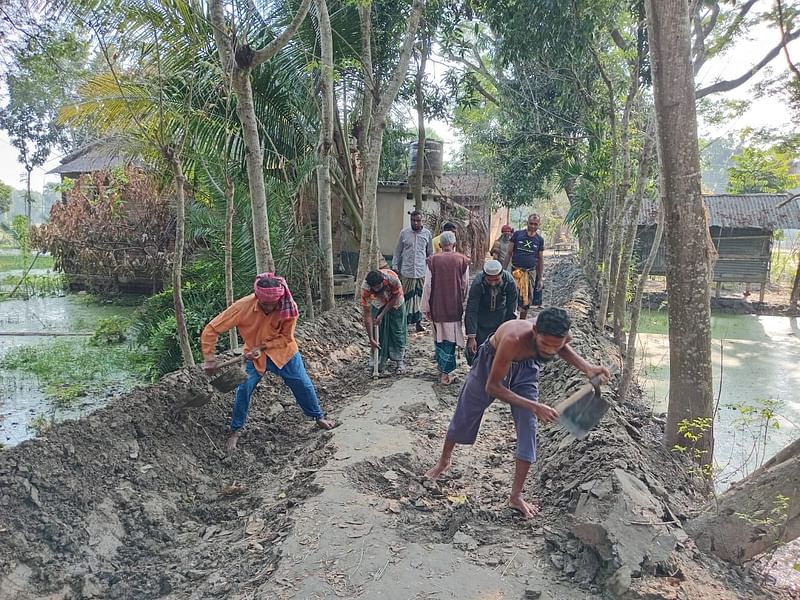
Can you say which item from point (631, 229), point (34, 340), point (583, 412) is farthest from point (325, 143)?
point (34, 340)

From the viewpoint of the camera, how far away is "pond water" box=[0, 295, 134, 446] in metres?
7.68

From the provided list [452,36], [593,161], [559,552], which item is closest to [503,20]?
[452,36]

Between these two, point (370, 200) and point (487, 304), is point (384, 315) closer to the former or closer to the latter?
point (487, 304)

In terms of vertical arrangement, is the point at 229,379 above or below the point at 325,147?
below

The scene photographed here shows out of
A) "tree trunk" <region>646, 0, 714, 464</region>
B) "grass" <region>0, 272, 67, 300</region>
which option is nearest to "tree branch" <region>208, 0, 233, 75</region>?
"tree trunk" <region>646, 0, 714, 464</region>

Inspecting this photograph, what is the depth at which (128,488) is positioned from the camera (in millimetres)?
4191

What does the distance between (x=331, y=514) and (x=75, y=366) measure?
7967 millimetres

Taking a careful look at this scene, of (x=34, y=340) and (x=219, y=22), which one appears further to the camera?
(x=34, y=340)

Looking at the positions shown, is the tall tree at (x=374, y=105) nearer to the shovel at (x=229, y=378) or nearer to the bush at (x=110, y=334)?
the shovel at (x=229, y=378)

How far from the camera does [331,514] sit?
3.77m

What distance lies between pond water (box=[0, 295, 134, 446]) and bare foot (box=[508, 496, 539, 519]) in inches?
243

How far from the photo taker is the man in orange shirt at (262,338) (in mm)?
4723

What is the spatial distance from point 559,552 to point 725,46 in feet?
29.2

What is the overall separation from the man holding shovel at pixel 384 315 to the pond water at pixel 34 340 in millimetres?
4202
